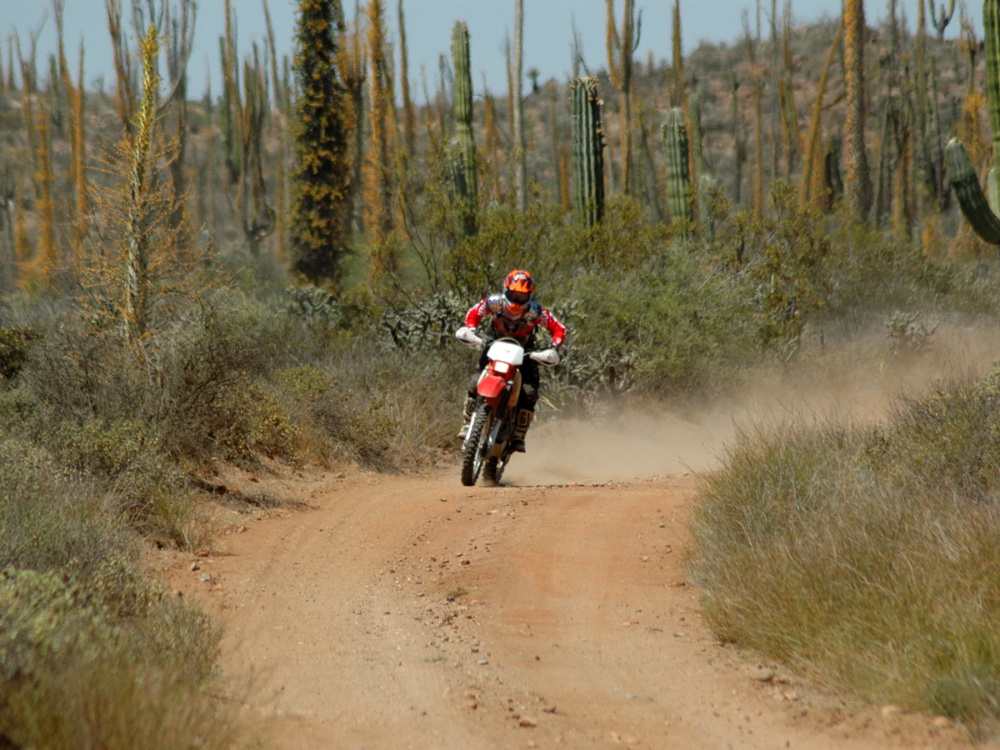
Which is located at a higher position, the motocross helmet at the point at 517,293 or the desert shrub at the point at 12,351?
the motocross helmet at the point at 517,293

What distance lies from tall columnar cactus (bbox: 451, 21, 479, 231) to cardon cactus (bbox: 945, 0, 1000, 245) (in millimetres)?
8302

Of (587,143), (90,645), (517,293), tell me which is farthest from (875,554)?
(587,143)

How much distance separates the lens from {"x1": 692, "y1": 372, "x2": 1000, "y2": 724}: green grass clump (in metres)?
4.28

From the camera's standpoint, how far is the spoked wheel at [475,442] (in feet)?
32.0

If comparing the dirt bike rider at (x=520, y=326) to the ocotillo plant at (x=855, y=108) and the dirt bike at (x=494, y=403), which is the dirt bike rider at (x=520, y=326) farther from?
the ocotillo plant at (x=855, y=108)

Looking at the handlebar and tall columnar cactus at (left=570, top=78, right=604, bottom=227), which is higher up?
tall columnar cactus at (left=570, top=78, right=604, bottom=227)

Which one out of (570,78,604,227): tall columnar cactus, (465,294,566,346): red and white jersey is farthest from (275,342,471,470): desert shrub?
(570,78,604,227): tall columnar cactus

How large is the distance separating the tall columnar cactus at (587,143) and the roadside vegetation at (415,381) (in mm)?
57

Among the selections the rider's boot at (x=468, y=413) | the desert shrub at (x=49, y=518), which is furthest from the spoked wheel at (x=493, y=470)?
the desert shrub at (x=49, y=518)

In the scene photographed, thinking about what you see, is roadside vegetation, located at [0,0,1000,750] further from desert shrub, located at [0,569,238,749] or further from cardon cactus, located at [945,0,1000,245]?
cardon cactus, located at [945,0,1000,245]

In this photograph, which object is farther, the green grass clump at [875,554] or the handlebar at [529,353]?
the handlebar at [529,353]

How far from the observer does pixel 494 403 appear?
9773mm

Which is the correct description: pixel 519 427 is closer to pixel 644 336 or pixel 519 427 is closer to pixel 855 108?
pixel 644 336

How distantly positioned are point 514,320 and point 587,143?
9535 millimetres
